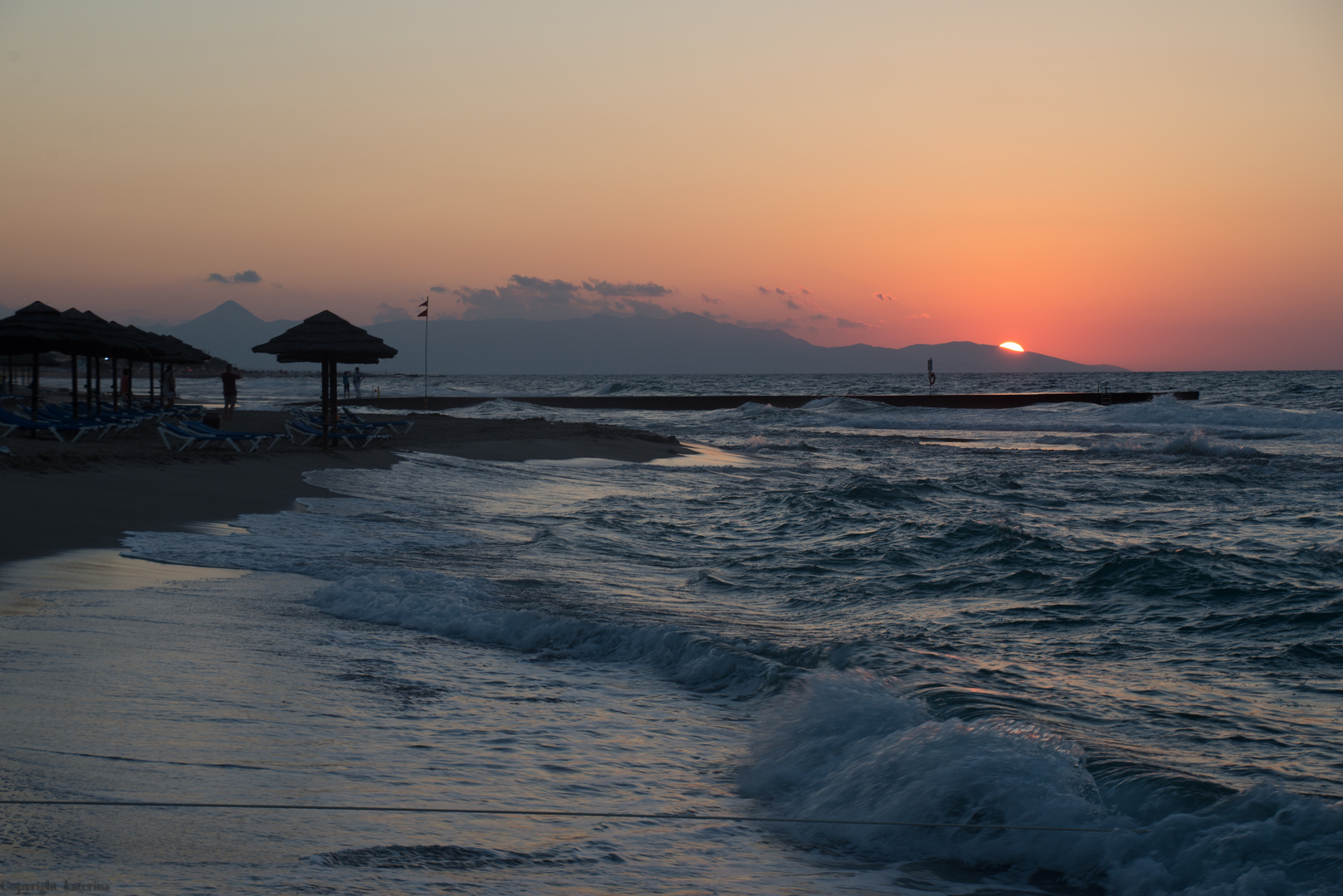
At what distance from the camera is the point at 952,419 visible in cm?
4094

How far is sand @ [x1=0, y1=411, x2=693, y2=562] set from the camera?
28.1 feet

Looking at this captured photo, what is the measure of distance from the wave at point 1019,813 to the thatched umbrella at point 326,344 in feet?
47.7

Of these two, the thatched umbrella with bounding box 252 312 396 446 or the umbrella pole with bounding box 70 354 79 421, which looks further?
the umbrella pole with bounding box 70 354 79 421

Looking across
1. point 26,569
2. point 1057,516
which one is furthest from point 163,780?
point 1057,516

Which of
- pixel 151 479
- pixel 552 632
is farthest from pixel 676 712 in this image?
pixel 151 479

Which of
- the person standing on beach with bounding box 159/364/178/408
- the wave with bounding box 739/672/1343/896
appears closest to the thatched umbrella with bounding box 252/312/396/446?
the wave with bounding box 739/672/1343/896

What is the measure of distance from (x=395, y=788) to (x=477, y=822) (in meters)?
0.40

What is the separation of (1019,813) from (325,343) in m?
15.8

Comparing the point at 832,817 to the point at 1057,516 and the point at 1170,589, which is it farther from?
the point at 1057,516

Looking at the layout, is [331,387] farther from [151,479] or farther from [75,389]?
[151,479]

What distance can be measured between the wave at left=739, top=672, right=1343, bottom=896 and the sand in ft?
21.2

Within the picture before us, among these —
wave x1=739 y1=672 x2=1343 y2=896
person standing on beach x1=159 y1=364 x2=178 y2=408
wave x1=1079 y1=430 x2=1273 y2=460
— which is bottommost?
wave x1=739 y1=672 x2=1343 y2=896

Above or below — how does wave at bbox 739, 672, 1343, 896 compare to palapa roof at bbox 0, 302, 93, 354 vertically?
below

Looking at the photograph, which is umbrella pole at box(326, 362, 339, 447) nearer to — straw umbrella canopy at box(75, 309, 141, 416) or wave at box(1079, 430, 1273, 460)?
straw umbrella canopy at box(75, 309, 141, 416)
